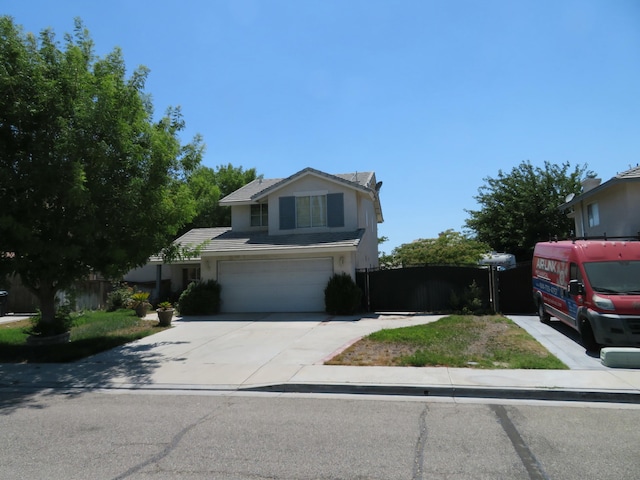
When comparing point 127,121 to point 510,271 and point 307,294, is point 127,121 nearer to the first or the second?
point 307,294

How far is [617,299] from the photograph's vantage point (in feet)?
30.8

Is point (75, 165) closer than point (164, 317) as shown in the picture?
Yes

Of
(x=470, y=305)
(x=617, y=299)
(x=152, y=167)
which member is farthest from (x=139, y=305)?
(x=617, y=299)

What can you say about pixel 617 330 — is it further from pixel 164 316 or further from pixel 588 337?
pixel 164 316

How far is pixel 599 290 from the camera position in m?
9.83

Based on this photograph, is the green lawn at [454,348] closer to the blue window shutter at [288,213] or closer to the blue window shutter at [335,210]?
the blue window shutter at [335,210]

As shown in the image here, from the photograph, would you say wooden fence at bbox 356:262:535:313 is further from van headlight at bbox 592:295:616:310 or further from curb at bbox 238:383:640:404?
curb at bbox 238:383:640:404

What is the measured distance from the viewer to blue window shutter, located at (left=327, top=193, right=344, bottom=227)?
Result: 66.1 ft

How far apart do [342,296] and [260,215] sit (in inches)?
284

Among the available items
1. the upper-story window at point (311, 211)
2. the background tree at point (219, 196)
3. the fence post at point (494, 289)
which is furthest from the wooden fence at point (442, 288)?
the background tree at point (219, 196)

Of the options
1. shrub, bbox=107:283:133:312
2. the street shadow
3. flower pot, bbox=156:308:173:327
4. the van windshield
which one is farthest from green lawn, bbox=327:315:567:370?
shrub, bbox=107:283:133:312

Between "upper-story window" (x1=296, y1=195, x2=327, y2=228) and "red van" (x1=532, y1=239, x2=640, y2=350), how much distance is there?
10.3m

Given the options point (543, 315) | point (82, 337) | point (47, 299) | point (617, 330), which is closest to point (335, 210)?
point (543, 315)

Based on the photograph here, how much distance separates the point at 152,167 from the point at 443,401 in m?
8.59
